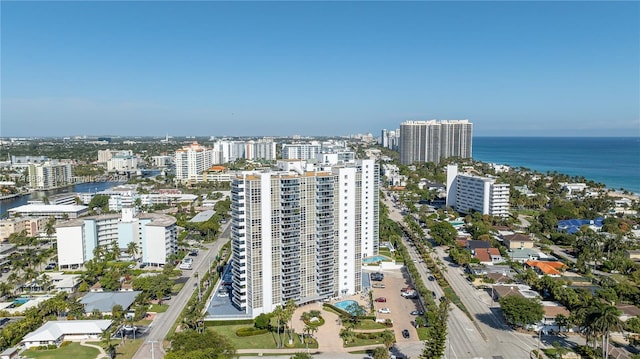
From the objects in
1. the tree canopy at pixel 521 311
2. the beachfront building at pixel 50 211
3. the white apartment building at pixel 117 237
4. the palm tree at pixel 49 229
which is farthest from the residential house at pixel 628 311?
the beachfront building at pixel 50 211

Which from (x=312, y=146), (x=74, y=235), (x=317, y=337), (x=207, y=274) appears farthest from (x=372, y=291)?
(x=312, y=146)

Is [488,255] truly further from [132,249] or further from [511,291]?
[132,249]

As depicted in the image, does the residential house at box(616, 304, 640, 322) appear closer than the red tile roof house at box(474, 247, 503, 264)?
Yes

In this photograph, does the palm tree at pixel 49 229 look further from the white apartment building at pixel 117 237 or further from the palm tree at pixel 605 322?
the palm tree at pixel 605 322

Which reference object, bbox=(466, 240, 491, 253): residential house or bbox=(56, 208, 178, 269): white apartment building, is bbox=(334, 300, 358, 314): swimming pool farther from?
bbox=(56, 208, 178, 269): white apartment building

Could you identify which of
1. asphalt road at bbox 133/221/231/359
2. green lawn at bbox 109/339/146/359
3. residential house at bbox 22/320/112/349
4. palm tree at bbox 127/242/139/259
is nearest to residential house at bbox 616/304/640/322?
asphalt road at bbox 133/221/231/359

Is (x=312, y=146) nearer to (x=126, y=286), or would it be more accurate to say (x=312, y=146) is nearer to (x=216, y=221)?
(x=216, y=221)

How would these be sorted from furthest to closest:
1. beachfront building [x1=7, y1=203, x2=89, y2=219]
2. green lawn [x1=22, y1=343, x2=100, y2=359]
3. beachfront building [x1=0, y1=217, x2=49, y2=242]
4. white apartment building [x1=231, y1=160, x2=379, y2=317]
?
beachfront building [x1=7, y1=203, x2=89, y2=219]
beachfront building [x1=0, y1=217, x2=49, y2=242]
white apartment building [x1=231, y1=160, x2=379, y2=317]
green lawn [x1=22, y1=343, x2=100, y2=359]
